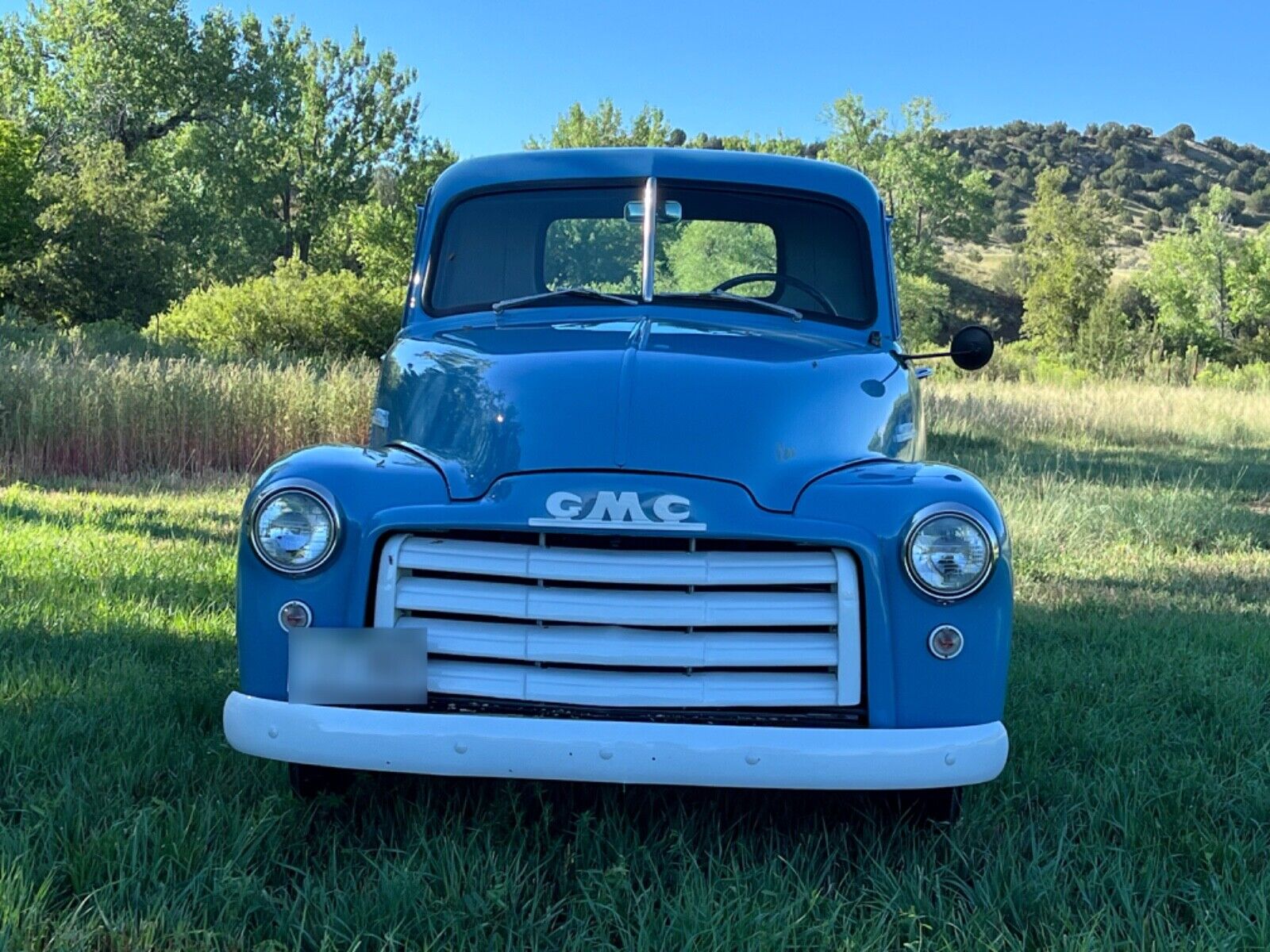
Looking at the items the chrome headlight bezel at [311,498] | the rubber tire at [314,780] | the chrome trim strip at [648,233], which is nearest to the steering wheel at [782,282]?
the chrome trim strip at [648,233]

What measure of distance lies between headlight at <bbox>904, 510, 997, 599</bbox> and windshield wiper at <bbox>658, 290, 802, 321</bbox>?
4.56 ft

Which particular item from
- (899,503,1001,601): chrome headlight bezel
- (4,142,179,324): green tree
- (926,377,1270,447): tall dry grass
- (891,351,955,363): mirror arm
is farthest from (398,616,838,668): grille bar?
(4,142,179,324): green tree

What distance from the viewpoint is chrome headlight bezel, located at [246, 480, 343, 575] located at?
254cm

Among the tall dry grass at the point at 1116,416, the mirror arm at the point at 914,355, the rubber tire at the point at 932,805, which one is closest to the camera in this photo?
the rubber tire at the point at 932,805

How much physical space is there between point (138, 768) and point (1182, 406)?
56.9 feet

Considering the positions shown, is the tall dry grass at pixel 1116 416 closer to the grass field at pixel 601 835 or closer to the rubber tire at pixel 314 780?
the grass field at pixel 601 835

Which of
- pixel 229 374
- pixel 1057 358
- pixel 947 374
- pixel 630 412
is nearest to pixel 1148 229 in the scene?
pixel 1057 358

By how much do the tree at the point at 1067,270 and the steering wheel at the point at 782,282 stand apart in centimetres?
3468

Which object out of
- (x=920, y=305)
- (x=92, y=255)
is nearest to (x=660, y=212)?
(x=92, y=255)

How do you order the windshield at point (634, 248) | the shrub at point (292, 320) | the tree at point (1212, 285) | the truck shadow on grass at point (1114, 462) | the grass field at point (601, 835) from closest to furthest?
the grass field at point (601, 835) < the windshield at point (634, 248) < the truck shadow on grass at point (1114, 462) < the shrub at point (292, 320) < the tree at point (1212, 285)

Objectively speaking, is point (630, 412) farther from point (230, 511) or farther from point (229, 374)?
point (229, 374)

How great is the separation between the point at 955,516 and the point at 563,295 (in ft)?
5.65

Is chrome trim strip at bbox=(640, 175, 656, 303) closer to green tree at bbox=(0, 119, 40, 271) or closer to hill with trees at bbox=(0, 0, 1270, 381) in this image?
green tree at bbox=(0, 119, 40, 271)

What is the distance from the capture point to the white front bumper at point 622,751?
2.30 m
